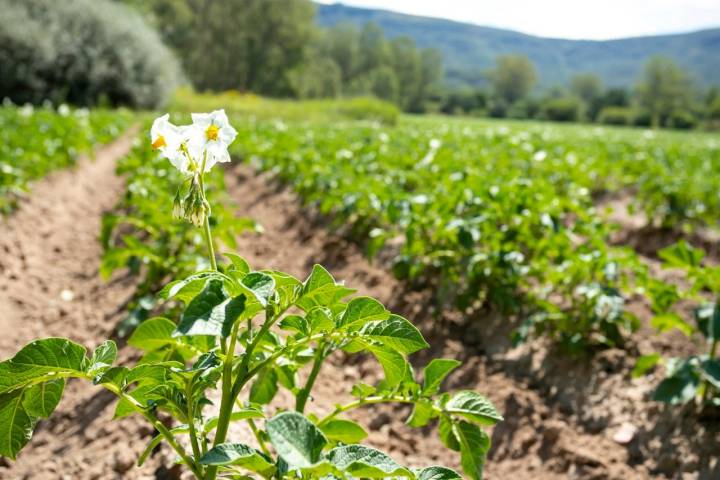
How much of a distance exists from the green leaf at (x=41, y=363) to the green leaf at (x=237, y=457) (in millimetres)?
351

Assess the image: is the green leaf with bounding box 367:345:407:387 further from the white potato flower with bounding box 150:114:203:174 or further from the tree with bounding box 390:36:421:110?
the tree with bounding box 390:36:421:110

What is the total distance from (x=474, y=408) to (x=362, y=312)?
500 mm

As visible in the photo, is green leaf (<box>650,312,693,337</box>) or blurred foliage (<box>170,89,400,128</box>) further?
blurred foliage (<box>170,89,400,128</box>)

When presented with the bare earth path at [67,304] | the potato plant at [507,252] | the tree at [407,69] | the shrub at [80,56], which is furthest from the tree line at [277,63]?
the potato plant at [507,252]

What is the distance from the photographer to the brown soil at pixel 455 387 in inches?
101

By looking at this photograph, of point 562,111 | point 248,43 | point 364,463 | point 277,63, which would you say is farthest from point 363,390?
point 562,111

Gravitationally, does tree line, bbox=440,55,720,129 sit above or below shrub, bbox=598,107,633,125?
above

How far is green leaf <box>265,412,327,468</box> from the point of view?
1.05m

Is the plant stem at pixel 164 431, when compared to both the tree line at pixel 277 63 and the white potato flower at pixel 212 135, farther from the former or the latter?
the tree line at pixel 277 63

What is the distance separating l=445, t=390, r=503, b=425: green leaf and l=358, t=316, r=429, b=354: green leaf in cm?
35

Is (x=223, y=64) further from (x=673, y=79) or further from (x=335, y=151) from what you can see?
(x=673, y=79)

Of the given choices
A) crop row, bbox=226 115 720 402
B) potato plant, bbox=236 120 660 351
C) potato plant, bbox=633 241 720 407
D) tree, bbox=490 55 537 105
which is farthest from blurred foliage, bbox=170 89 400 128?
tree, bbox=490 55 537 105

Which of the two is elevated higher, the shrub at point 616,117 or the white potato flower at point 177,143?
the shrub at point 616,117

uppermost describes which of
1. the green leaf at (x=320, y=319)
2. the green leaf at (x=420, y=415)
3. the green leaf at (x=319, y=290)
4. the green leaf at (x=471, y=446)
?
the green leaf at (x=319, y=290)
